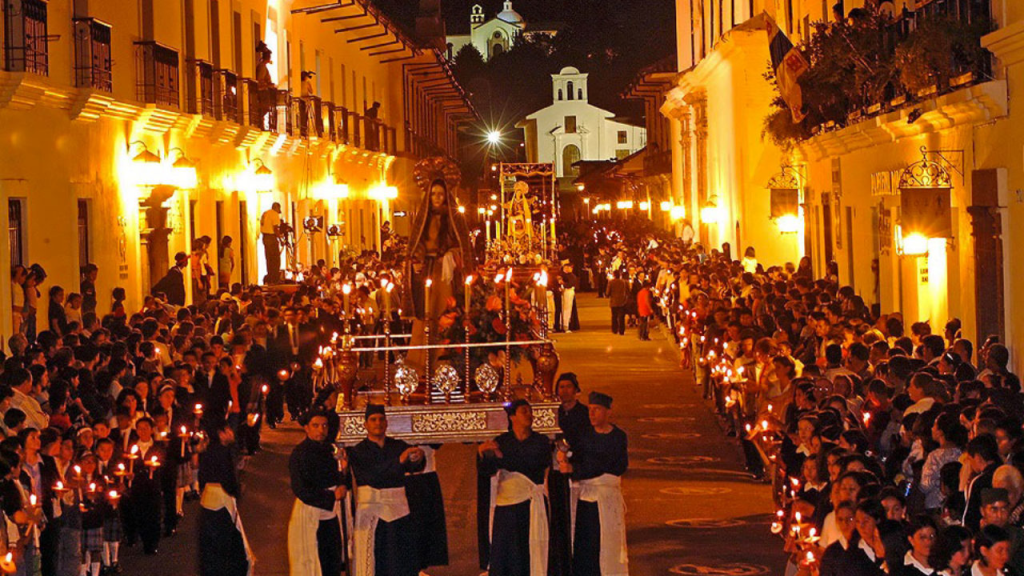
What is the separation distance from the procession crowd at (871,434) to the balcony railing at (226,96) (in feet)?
35.0

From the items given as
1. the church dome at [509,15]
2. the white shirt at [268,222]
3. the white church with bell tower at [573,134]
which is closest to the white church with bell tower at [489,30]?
the church dome at [509,15]

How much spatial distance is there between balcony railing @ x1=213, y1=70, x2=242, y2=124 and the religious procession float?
9.98 metres

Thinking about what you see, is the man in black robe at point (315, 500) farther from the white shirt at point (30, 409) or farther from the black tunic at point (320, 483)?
the white shirt at point (30, 409)

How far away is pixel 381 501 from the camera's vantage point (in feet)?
40.7

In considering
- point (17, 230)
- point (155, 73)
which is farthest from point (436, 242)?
point (155, 73)

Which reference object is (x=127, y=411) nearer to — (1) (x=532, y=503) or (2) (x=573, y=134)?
(1) (x=532, y=503)

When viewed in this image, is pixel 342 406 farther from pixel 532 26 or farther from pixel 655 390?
pixel 532 26

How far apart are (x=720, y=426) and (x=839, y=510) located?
11780 mm

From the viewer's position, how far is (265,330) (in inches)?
830

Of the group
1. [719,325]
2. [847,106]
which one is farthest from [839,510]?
[847,106]

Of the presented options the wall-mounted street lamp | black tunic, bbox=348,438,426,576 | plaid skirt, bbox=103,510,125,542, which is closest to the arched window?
the wall-mounted street lamp

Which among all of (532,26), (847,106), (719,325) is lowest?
(719,325)

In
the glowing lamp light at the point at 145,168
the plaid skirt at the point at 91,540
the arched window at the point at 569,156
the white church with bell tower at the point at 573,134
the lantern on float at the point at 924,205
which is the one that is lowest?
the plaid skirt at the point at 91,540

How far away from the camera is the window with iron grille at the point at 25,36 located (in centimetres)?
1923
